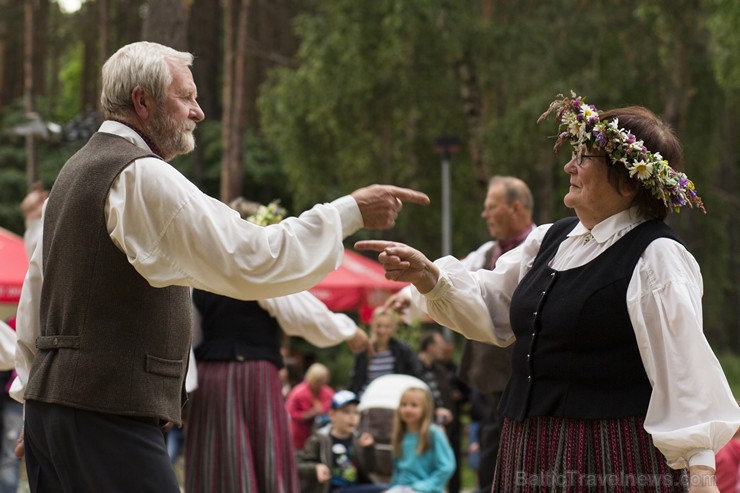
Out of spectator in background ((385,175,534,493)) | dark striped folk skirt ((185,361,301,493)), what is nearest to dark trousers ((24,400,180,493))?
Answer: dark striped folk skirt ((185,361,301,493))

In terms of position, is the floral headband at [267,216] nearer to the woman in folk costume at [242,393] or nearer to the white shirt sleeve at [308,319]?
the woman in folk costume at [242,393]

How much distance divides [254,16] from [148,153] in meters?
22.8

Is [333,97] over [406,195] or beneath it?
over

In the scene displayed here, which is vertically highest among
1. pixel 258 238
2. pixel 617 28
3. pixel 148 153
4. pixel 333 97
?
pixel 617 28

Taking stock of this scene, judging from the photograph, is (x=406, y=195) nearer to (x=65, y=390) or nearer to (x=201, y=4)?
(x=65, y=390)

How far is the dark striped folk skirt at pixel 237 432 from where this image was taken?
621 cm

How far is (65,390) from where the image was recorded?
3.14 m

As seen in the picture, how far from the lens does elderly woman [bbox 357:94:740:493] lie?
304 centimetres

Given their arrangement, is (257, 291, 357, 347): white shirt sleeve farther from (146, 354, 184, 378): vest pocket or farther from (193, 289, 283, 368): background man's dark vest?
(146, 354, 184, 378): vest pocket

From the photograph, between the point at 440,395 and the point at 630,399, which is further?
the point at 440,395

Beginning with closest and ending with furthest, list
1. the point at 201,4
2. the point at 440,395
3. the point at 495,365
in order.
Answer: the point at 495,365, the point at 440,395, the point at 201,4

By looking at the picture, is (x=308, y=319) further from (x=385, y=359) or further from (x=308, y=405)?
(x=308, y=405)

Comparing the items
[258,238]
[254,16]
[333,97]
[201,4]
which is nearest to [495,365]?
[258,238]

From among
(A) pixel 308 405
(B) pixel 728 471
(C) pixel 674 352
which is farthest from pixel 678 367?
(A) pixel 308 405
